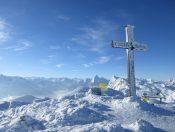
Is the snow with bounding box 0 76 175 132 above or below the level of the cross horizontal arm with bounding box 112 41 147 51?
below

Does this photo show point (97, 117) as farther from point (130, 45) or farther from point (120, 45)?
point (130, 45)

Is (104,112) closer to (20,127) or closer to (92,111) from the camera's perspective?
(92,111)

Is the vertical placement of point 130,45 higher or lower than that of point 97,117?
higher

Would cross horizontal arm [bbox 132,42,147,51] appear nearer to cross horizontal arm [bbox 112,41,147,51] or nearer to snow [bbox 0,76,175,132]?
cross horizontal arm [bbox 112,41,147,51]

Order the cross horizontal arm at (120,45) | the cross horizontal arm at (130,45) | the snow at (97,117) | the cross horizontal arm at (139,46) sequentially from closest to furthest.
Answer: the snow at (97,117), the cross horizontal arm at (120,45), the cross horizontal arm at (130,45), the cross horizontal arm at (139,46)

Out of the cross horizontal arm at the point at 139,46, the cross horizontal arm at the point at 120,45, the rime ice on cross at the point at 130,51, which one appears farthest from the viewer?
the cross horizontal arm at the point at 139,46

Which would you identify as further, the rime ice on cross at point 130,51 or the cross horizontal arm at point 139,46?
the cross horizontal arm at point 139,46

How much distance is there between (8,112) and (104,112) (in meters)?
19.3

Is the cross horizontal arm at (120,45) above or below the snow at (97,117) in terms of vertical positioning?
above

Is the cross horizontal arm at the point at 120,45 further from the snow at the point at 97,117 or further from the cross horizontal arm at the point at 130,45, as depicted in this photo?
the snow at the point at 97,117

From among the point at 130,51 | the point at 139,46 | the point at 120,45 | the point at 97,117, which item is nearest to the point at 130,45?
the point at 130,51

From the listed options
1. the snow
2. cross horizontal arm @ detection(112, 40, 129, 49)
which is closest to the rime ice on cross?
cross horizontal arm @ detection(112, 40, 129, 49)

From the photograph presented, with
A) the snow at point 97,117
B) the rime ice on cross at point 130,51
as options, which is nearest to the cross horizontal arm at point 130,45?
the rime ice on cross at point 130,51

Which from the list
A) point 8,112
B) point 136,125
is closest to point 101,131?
point 136,125
